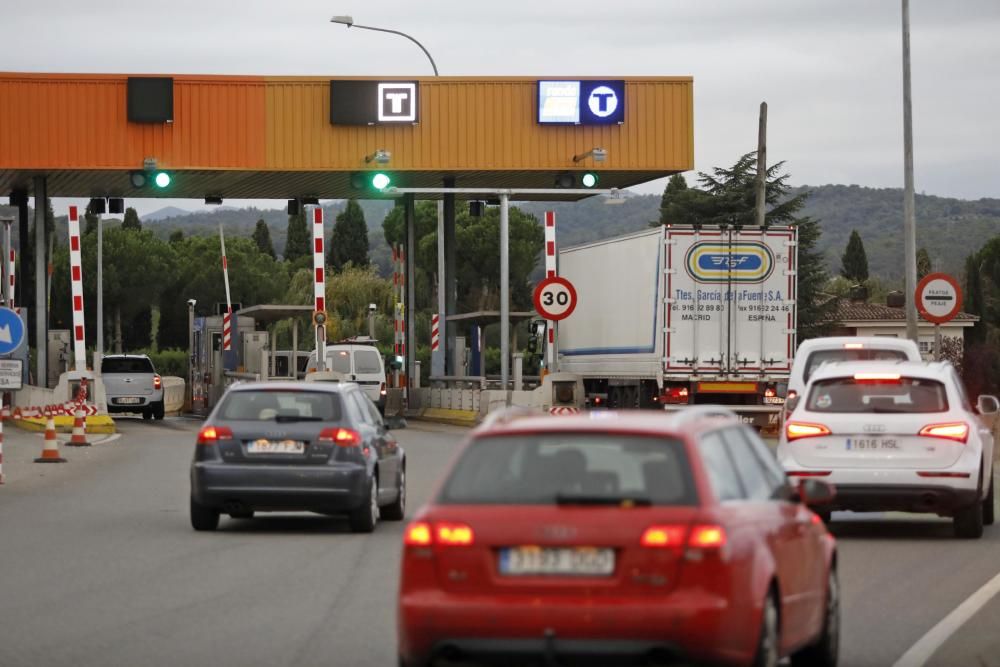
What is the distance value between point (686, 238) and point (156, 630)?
21507mm

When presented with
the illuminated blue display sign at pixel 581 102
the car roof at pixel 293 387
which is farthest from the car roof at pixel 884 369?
the illuminated blue display sign at pixel 581 102

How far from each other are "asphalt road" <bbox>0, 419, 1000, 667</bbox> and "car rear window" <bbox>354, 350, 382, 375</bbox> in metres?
21.0

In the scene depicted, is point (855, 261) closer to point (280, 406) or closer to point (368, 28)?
point (368, 28)

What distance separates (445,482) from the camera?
823 centimetres

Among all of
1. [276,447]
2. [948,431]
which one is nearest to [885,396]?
[948,431]

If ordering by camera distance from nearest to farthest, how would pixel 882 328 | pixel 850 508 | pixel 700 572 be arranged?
pixel 700 572, pixel 850 508, pixel 882 328

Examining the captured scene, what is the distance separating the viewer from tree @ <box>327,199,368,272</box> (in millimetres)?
150250

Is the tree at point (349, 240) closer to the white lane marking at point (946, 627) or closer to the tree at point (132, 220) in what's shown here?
the tree at point (132, 220)

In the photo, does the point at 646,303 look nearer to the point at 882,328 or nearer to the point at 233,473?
the point at 233,473

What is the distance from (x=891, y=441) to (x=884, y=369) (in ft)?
2.10

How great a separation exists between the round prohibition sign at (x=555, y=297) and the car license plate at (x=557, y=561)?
2356 cm

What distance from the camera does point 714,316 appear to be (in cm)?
3228

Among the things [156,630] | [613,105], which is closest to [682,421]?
[156,630]

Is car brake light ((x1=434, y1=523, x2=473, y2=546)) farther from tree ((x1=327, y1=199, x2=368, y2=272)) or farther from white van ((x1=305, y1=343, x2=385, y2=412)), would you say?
tree ((x1=327, y1=199, x2=368, y2=272))
